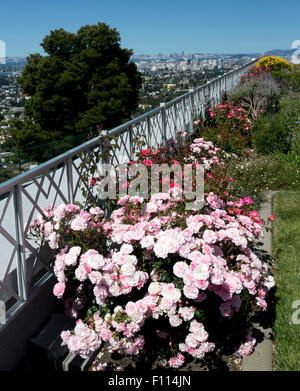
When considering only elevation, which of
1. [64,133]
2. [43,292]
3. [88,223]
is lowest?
[64,133]

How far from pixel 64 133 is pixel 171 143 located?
2434 centimetres

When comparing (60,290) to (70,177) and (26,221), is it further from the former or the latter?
(26,221)

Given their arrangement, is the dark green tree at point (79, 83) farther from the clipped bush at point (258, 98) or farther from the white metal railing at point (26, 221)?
the white metal railing at point (26, 221)

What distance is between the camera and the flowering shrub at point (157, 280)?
2.55 meters

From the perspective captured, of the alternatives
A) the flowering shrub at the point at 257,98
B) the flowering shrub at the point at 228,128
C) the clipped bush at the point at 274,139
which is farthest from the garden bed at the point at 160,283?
the flowering shrub at the point at 257,98

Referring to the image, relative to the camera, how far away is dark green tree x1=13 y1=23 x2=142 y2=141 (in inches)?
1099

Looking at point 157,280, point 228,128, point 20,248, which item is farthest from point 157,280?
point 228,128

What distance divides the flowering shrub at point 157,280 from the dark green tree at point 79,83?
24.8m

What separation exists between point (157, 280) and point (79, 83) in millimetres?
28939

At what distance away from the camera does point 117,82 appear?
28.9 m

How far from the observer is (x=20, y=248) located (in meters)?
2.77

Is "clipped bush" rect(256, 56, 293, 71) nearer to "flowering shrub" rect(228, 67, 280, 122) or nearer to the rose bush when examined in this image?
"flowering shrub" rect(228, 67, 280, 122)
